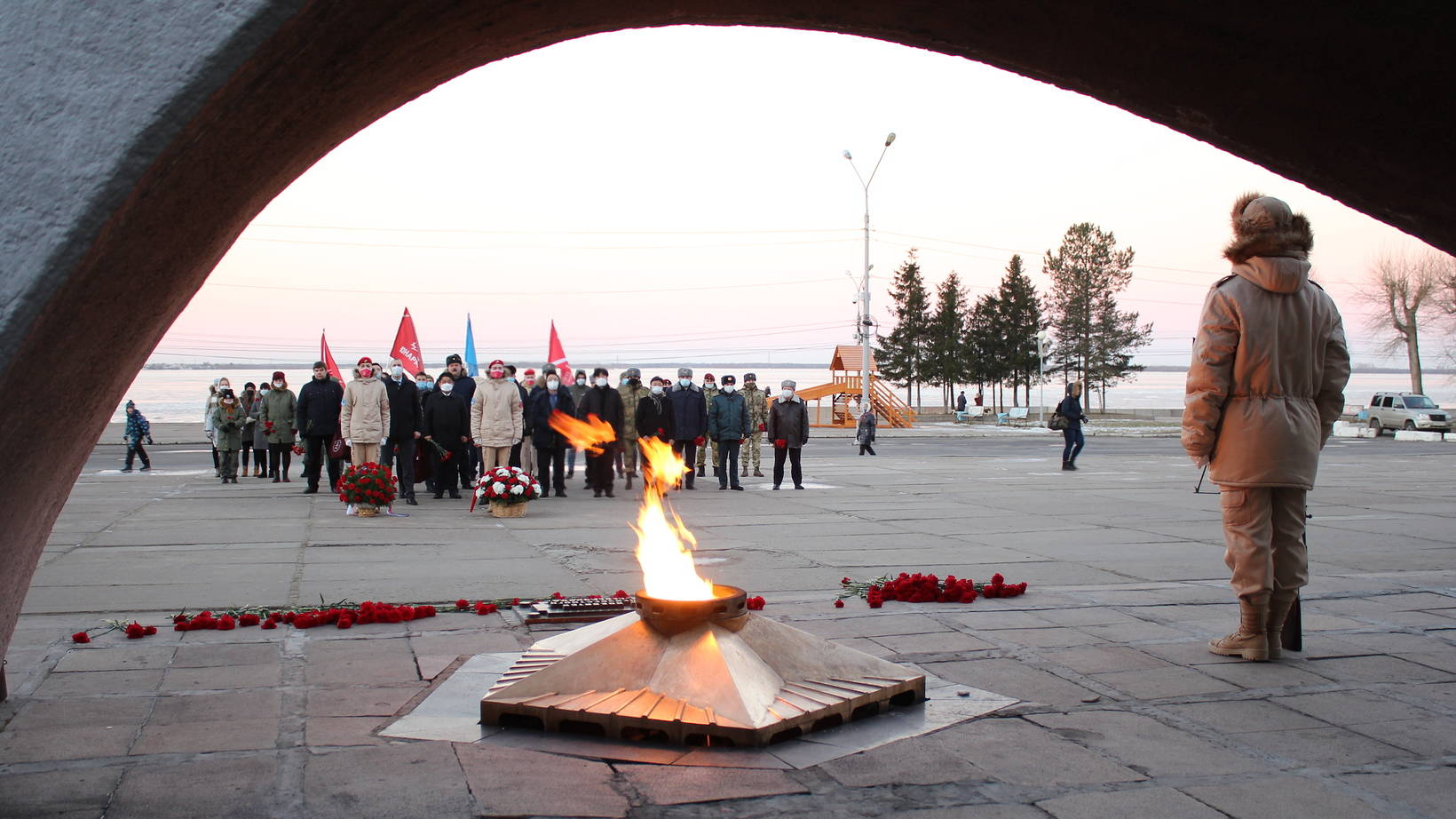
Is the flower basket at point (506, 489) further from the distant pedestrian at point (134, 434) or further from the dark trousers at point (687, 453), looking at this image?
the distant pedestrian at point (134, 434)

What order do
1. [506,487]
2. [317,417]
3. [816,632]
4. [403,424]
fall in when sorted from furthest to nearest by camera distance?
[317,417]
[403,424]
[506,487]
[816,632]

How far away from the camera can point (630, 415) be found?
17797 mm

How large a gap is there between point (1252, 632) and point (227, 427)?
16.9 m

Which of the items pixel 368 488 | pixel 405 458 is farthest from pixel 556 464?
pixel 368 488

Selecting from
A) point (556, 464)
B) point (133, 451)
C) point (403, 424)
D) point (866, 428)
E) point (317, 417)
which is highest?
point (317, 417)

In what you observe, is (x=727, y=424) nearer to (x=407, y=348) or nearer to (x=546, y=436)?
(x=546, y=436)

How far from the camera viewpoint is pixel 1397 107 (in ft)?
10.9

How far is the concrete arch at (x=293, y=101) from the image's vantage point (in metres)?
2.40

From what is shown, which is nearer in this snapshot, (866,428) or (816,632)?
(816,632)

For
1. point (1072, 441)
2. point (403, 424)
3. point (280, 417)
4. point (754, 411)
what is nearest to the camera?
point (403, 424)

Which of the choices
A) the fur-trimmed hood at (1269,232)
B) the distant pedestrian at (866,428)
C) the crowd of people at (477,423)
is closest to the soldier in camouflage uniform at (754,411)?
the crowd of people at (477,423)

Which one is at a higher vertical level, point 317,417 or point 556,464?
point 317,417

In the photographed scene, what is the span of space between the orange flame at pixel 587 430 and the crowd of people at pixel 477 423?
0.13m

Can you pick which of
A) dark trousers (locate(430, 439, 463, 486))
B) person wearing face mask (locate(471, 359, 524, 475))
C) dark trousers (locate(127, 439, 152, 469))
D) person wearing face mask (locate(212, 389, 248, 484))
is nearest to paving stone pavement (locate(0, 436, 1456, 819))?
person wearing face mask (locate(471, 359, 524, 475))
